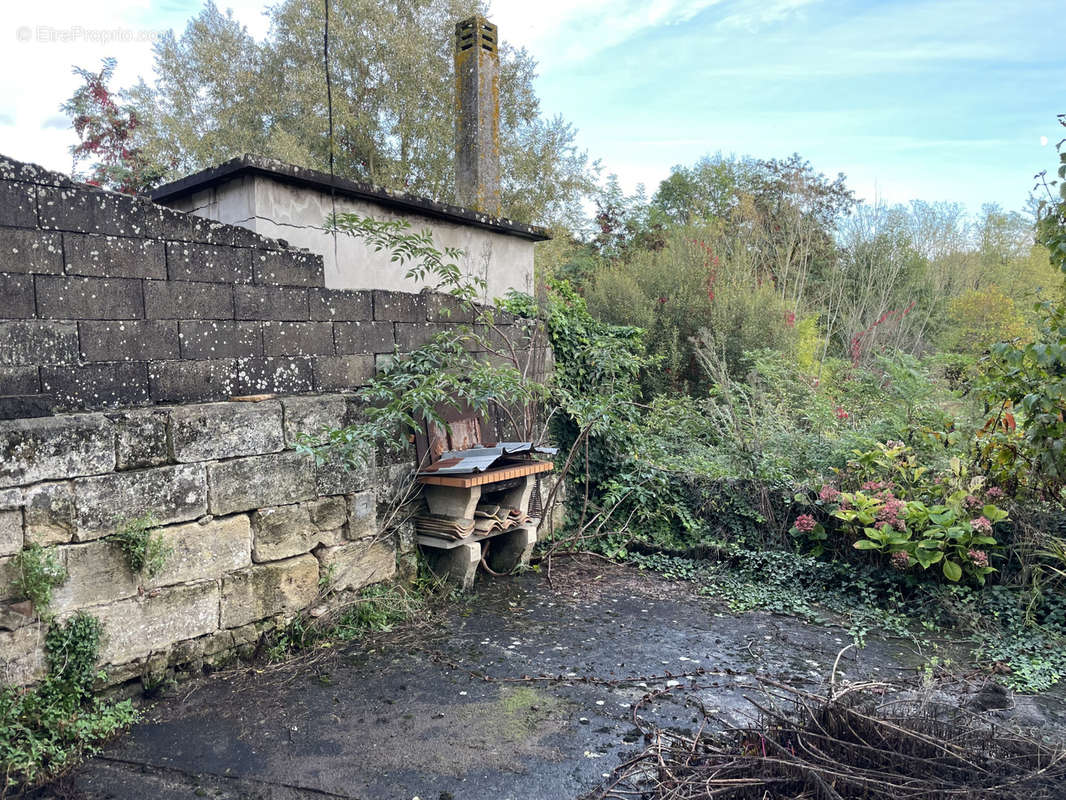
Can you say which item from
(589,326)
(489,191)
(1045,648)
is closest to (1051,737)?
(1045,648)

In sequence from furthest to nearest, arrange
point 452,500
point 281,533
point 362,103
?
point 362,103 < point 452,500 < point 281,533

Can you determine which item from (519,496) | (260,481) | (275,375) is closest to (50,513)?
(260,481)

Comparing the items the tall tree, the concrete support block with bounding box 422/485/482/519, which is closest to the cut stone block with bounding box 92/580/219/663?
the concrete support block with bounding box 422/485/482/519

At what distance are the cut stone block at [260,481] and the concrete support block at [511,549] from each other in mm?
1690

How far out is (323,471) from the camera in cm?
410

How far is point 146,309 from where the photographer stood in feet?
11.2

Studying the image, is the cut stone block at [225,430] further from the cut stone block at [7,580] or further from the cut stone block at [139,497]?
the cut stone block at [7,580]

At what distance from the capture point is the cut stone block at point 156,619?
3.20 meters

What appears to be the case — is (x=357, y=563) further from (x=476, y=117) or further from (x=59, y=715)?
(x=476, y=117)

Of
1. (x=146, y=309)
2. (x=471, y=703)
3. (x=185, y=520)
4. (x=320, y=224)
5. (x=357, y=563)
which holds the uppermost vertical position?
(x=320, y=224)

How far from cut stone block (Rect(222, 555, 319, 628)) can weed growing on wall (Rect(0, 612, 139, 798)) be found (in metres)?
0.63

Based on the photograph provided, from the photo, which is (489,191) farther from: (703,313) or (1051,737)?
(1051,737)

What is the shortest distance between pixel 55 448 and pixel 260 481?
3.27 feet

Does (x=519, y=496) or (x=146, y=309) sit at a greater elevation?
(x=146, y=309)
